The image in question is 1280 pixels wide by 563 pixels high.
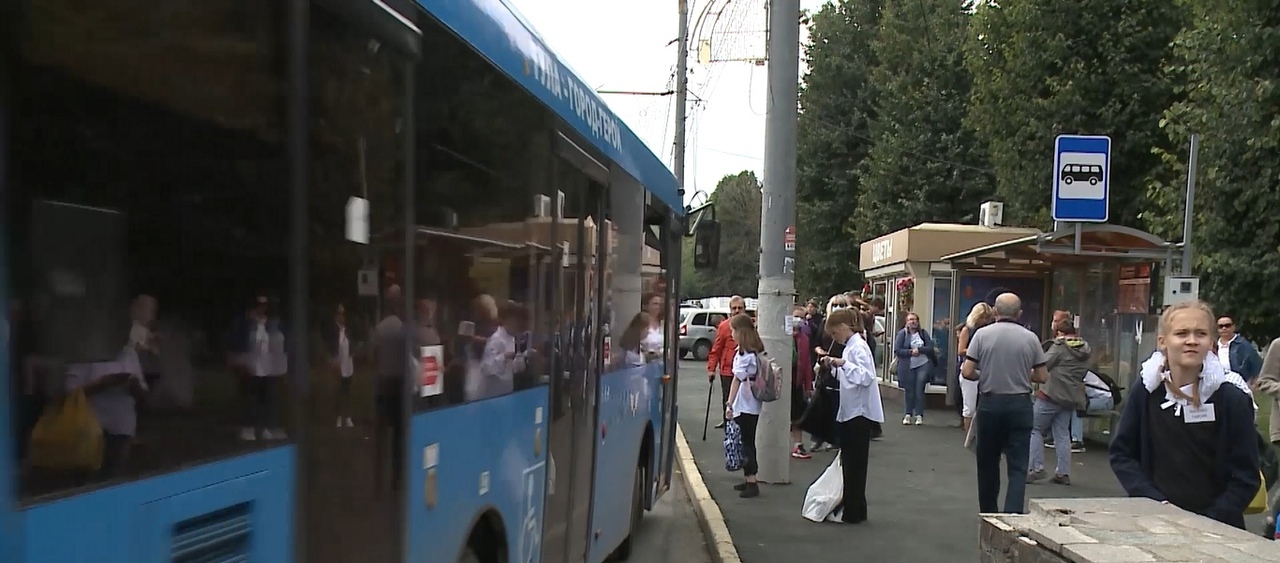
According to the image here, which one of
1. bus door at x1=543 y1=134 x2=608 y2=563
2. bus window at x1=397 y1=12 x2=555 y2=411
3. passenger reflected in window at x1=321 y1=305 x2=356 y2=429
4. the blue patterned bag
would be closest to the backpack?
the blue patterned bag

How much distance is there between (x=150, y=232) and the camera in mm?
2250

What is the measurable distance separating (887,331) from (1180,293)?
1374 centimetres

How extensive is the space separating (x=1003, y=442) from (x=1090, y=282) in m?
9.30

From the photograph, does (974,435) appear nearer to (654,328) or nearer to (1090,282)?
(654,328)

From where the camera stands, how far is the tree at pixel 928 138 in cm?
3575

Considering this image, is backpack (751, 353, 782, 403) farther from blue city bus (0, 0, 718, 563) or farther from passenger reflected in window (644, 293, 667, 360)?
blue city bus (0, 0, 718, 563)

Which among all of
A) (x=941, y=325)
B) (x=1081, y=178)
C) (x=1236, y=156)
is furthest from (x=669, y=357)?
(x=941, y=325)

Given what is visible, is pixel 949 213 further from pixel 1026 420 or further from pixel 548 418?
pixel 548 418

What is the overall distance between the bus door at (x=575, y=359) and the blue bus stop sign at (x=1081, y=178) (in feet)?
19.8

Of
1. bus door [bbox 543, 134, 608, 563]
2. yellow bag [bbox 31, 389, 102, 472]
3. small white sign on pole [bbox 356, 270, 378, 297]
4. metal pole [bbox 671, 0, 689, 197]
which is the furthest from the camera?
metal pole [bbox 671, 0, 689, 197]

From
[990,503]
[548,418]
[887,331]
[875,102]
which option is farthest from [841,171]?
[548,418]

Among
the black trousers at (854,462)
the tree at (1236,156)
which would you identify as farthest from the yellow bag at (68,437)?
the tree at (1236,156)

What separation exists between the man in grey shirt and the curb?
1.88 m

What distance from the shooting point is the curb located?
8398 millimetres
